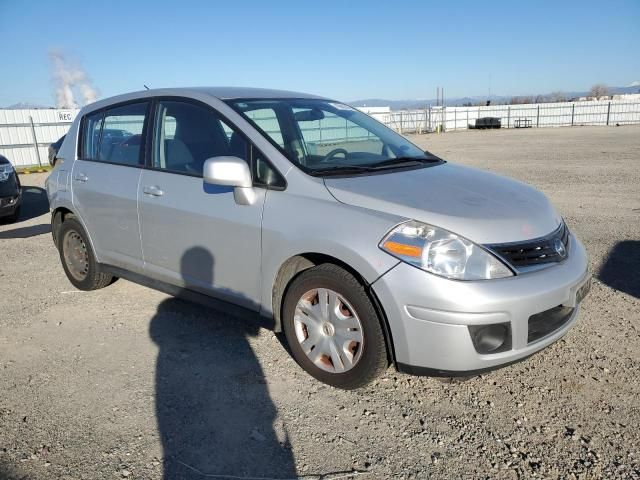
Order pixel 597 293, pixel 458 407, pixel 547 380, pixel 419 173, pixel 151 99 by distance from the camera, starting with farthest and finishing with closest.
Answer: pixel 597 293 < pixel 151 99 < pixel 419 173 < pixel 547 380 < pixel 458 407

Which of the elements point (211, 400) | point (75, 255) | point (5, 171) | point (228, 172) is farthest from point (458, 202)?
point (5, 171)

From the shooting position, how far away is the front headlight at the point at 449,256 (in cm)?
262

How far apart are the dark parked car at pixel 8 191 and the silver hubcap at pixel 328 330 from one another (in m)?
6.99

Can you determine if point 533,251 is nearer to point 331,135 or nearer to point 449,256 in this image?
point 449,256

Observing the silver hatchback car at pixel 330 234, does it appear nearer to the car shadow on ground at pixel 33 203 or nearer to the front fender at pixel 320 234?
the front fender at pixel 320 234

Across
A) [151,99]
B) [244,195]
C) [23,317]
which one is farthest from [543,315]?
[23,317]

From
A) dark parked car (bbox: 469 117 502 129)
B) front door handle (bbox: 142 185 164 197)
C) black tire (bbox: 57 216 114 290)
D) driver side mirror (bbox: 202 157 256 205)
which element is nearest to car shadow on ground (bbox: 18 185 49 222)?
black tire (bbox: 57 216 114 290)

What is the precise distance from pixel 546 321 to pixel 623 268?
284 cm

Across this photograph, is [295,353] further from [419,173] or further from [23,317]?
[23,317]

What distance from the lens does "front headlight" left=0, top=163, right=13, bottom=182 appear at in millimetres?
8211

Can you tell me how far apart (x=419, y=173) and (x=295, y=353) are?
4.70ft

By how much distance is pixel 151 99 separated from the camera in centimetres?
407

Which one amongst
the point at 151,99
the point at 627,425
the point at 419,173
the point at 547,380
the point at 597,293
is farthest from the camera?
the point at 597,293

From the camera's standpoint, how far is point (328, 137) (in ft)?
12.5
